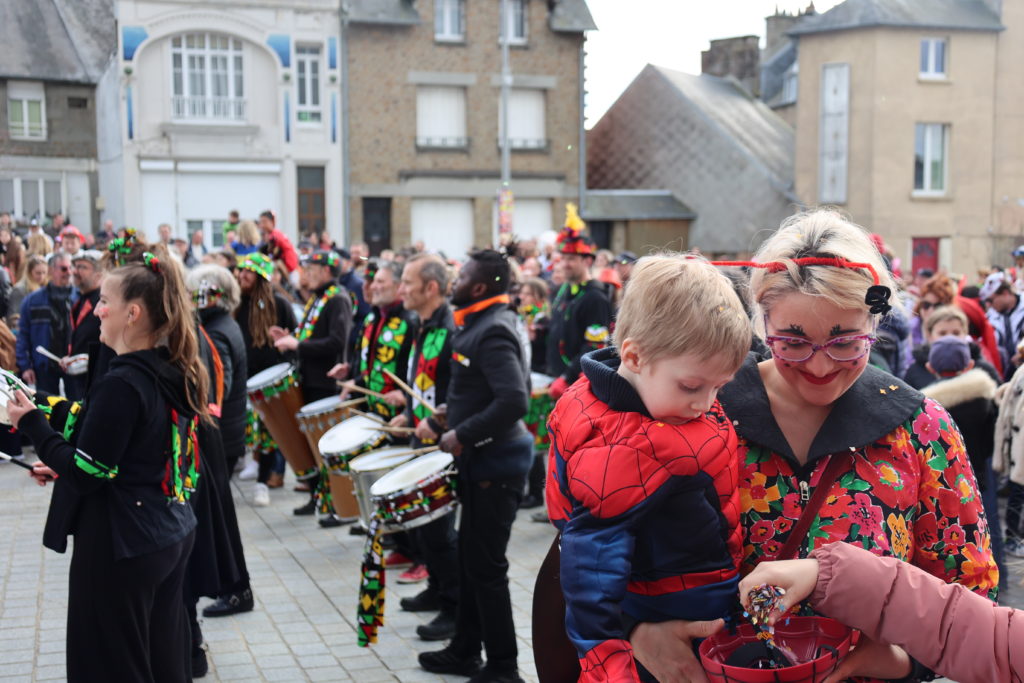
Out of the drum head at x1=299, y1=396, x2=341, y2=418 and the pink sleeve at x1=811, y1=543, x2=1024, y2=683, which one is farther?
the drum head at x1=299, y1=396, x2=341, y2=418

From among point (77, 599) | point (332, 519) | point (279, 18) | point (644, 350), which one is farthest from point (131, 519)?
point (279, 18)

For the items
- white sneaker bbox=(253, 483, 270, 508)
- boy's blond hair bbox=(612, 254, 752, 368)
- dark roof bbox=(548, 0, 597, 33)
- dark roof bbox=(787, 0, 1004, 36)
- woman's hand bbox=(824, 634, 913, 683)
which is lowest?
white sneaker bbox=(253, 483, 270, 508)

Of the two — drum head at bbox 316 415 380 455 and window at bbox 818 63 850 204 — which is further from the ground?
window at bbox 818 63 850 204

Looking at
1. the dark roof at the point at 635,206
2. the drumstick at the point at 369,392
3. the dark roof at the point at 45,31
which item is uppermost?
the dark roof at the point at 45,31

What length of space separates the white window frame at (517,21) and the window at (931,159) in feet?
36.1

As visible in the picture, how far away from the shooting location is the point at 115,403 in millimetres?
3793

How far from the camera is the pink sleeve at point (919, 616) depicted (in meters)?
2.06

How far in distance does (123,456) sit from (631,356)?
7.56ft

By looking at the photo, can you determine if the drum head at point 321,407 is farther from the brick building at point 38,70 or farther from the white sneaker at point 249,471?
the white sneaker at point 249,471

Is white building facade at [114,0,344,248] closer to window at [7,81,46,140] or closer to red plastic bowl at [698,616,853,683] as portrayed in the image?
window at [7,81,46,140]

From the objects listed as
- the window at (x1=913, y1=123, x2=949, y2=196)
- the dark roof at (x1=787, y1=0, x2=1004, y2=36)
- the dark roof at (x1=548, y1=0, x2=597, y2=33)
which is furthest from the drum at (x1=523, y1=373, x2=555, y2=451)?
the dark roof at (x1=548, y1=0, x2=597, y2=33)

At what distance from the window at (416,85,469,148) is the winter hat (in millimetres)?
23686

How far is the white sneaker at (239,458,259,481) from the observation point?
10.1 metres

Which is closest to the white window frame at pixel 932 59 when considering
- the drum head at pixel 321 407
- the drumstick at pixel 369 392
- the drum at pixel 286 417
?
the drum at pixel 286 417
